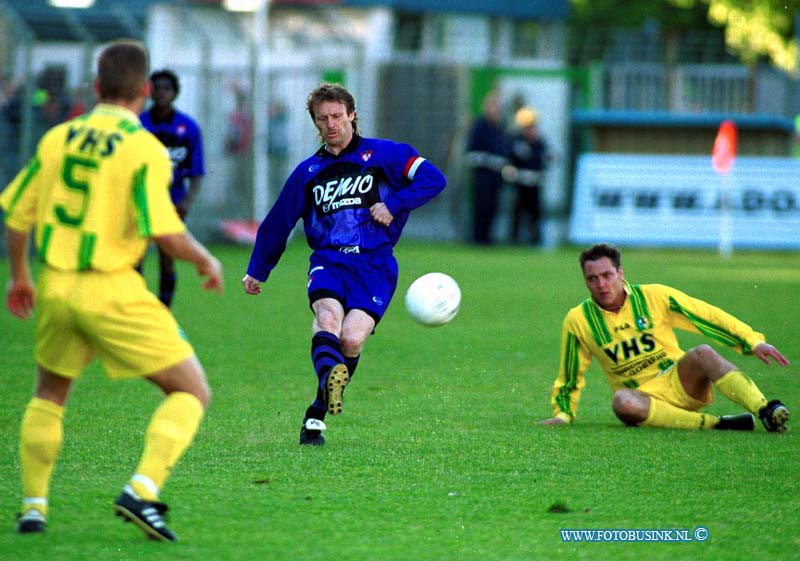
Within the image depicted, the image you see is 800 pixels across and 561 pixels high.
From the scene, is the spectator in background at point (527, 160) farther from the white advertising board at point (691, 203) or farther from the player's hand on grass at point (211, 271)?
the player's hand on grass at point (211, 271)

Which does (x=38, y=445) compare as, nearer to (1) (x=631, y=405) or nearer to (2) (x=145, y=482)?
(2) (x=145, y=482)

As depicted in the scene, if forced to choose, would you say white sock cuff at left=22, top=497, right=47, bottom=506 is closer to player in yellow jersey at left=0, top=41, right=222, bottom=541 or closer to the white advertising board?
player in yellow jersey at left=0, top=41, right=222, bottom=541

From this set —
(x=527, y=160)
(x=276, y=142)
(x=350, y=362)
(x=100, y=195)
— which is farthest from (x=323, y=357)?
(x=276, y=142)

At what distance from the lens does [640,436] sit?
291 inches

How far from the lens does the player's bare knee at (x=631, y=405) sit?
25.1ft

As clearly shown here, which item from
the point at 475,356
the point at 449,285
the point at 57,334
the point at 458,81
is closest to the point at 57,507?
the point at 57,334

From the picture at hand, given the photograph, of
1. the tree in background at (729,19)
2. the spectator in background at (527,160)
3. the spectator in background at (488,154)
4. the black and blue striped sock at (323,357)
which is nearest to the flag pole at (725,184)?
the spectator in background at (527,160)

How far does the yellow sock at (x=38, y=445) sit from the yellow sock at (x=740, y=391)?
157 inches

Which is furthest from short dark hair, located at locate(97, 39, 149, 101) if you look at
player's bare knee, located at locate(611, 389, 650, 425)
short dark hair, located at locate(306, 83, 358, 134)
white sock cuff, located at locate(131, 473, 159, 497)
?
player's bare knee, located at locate(611, 389, 650, 425)

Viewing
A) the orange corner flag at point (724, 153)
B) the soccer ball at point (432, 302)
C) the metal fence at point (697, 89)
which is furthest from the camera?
the metal fence at point (697, 89)

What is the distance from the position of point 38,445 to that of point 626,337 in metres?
3.82

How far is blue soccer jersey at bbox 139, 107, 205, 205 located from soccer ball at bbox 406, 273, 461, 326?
5259 mm

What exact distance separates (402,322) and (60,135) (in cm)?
911

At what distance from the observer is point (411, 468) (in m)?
6.39
